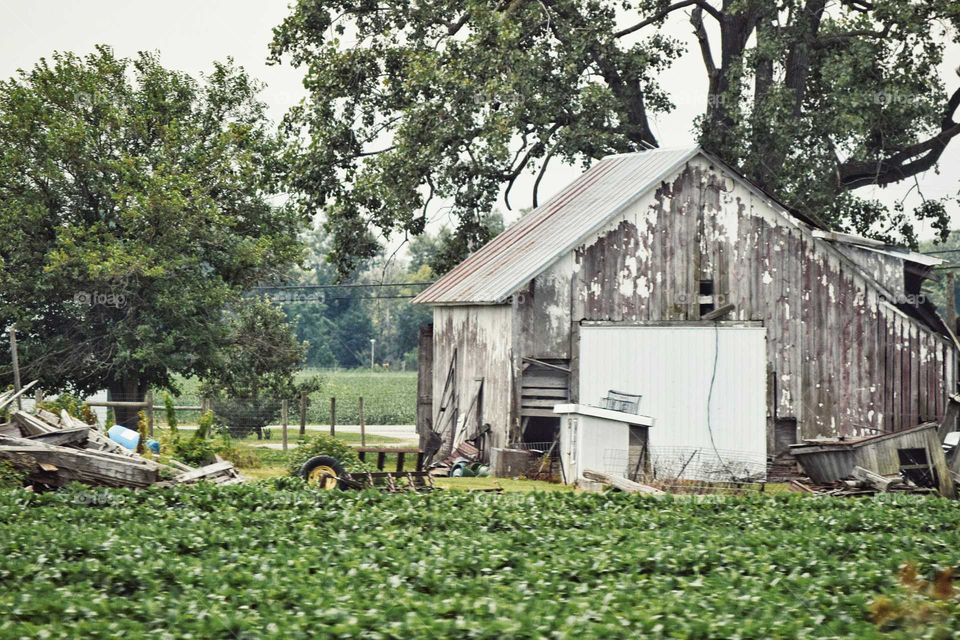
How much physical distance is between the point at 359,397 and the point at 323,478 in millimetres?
33616

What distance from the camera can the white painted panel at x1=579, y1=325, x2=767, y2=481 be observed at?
2481cm

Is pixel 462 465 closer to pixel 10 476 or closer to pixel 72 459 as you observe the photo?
pixel 72 459

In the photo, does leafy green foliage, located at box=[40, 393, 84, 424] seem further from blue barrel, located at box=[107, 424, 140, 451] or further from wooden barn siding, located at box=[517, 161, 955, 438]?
wooden barn siding, located at box=[517, 161, 955, 438]

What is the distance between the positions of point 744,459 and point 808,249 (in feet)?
14.2

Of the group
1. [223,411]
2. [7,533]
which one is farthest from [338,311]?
[7,533]

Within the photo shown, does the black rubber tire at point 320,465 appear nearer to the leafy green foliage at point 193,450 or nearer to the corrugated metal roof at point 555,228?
the leafy green foliage at point 193,450

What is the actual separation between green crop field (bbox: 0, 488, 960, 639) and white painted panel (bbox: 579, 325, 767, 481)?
7269 mm

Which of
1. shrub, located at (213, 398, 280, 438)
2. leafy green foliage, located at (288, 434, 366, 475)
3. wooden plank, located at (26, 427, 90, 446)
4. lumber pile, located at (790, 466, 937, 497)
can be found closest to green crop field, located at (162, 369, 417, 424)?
shrub, located at (213, 398, 280, 438)

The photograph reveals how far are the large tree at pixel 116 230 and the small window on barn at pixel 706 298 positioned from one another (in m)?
13.4

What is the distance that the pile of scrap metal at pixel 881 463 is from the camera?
22.1 m

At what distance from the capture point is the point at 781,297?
2573 centimetres

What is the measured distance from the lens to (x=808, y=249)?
84.7ft

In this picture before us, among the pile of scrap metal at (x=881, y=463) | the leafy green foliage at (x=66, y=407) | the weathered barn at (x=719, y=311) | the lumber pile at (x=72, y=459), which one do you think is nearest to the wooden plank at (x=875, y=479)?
the pile of scrap metal at (x=881, y=463)

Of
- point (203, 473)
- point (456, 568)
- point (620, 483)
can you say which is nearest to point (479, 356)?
point (620, 483)
